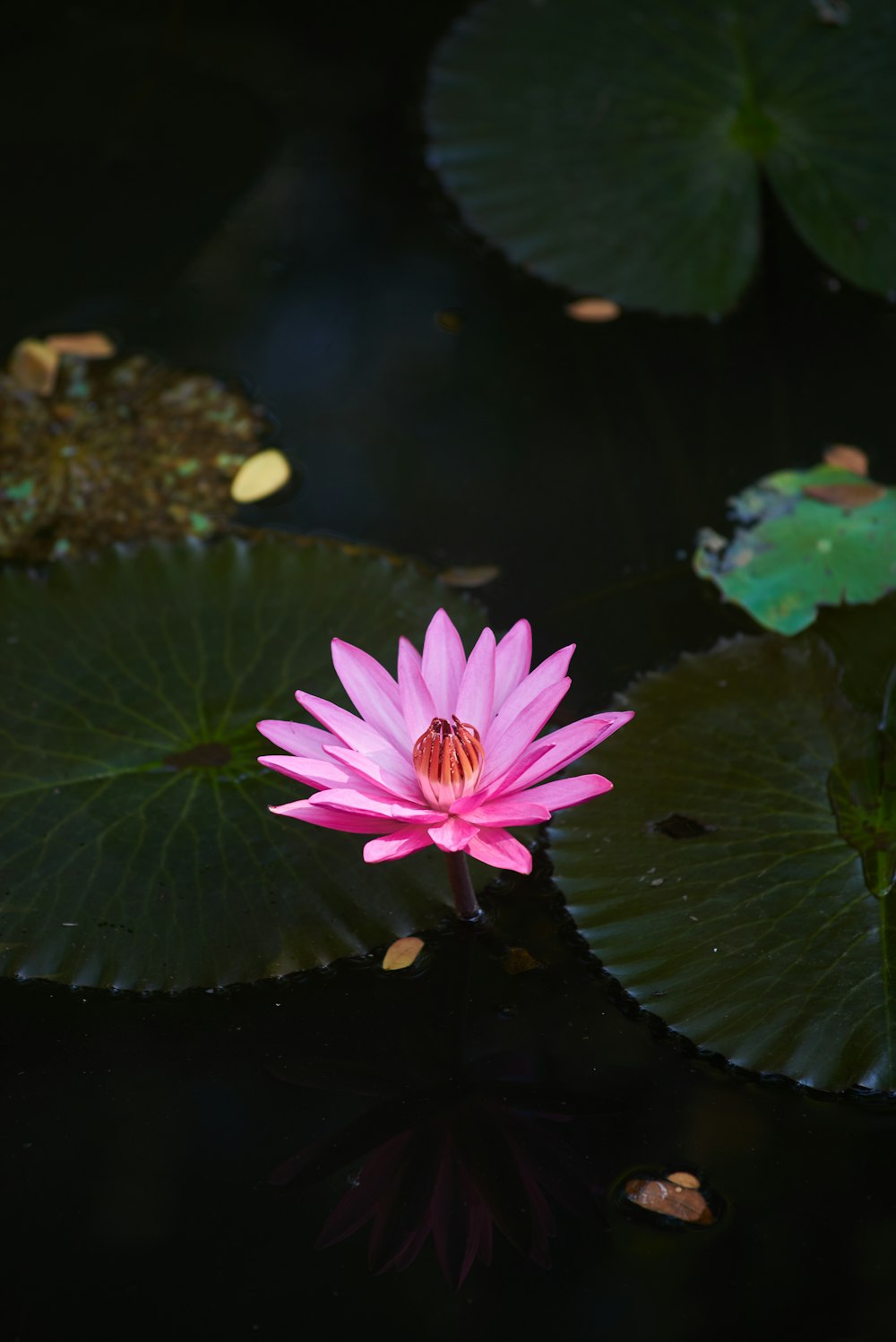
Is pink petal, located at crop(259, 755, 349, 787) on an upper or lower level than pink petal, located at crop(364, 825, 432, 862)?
upper

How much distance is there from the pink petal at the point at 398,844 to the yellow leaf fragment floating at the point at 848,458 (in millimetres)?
1419

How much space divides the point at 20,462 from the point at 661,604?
139 cm

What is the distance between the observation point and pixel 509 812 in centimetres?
140

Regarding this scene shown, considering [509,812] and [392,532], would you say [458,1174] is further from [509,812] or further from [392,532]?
[392,532]

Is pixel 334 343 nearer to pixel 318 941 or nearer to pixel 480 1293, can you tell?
pixel 318 941

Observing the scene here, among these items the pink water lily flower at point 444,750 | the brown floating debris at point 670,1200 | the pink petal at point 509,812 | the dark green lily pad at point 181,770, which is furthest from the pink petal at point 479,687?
the brown floating debris at point 670,1200

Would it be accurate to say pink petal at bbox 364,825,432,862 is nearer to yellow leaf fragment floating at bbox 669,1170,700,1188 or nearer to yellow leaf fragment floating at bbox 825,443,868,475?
yellow leaf fragment floating at bbox 669,1170,700,1188

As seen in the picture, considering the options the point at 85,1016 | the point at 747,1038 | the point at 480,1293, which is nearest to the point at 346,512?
the point at 85,1016

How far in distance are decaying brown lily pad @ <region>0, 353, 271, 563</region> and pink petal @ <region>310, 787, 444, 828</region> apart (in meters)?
1.13

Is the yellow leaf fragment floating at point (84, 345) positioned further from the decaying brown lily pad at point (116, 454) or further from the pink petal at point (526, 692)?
the pink petal at point (526, 692)

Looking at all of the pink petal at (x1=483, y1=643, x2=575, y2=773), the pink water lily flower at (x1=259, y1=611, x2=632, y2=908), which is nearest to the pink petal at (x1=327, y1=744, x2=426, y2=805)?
the pink water lily flower at (x1=259, y1=611, x2=632, y2=908)

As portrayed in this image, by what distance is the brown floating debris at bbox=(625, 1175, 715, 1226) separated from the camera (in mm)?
1451

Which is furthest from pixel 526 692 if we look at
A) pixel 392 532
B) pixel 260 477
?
pixel 260 477

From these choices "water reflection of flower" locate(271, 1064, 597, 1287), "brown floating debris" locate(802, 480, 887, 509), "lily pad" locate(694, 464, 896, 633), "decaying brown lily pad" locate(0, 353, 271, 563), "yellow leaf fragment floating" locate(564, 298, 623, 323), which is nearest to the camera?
"water reflection of flower" locate(271, 1064, 597, 1287)
